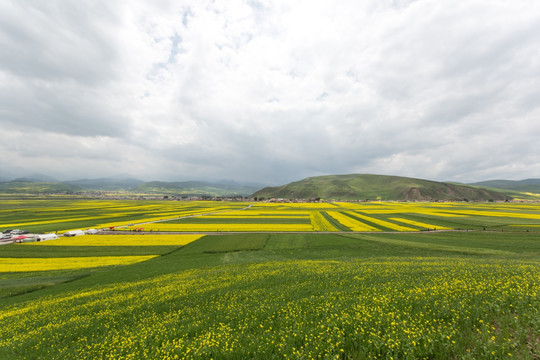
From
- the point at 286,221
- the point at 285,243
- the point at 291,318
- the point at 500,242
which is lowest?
the point at 286,221

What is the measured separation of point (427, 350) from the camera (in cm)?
638

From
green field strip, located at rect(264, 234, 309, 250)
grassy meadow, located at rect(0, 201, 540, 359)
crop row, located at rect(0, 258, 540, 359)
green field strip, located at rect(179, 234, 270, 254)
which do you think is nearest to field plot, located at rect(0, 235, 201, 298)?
green field strip, located at rect(179, 234, 270, 254)

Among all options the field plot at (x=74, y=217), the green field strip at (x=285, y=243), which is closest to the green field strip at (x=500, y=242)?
the green field strip at (x=285, y=243)

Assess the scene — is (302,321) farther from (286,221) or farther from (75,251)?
(286,221)

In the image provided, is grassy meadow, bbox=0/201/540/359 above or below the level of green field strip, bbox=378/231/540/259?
above

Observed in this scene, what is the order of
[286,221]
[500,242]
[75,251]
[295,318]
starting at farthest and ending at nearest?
[286,221] → [75,251] → [500,242] → [295,318]

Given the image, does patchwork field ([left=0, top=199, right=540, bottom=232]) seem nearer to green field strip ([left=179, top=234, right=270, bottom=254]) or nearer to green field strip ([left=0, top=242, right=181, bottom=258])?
green field strip ([left=179, top=234, right=270, bottom=254])

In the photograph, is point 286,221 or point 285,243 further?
point 286,221

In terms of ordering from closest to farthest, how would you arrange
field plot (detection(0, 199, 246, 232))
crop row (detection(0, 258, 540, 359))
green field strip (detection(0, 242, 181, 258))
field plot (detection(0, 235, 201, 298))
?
crop row (detection(0, 258, 540, 359)), field plot (detection(0, 235, 201, 298)), green field strip (detection(0, 242, 181, 258)), field plot (detection(0, 199, 246, 232))

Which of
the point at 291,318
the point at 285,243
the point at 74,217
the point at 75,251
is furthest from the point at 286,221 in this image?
the point at 74,217

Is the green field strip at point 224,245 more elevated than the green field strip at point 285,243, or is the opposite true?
the green field strip at point 285,243

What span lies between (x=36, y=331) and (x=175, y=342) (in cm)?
973

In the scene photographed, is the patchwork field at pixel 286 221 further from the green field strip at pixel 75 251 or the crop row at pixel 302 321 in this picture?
the crop row at pixel 302 321

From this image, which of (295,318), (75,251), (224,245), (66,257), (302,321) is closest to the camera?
(302,321)
